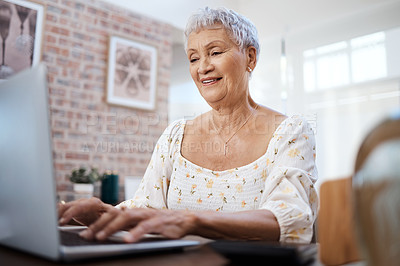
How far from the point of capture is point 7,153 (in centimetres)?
56

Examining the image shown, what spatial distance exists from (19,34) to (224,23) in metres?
2.26

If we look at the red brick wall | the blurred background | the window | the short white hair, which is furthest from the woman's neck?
the window

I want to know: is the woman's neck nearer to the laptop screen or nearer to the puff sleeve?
the puff sleeve

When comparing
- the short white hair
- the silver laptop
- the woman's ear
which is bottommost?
the silver laptop

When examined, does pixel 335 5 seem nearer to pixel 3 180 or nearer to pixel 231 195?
pixel 231 195

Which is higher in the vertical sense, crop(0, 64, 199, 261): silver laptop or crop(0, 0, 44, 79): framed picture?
crop(0, 0, 44, 79): framed picture

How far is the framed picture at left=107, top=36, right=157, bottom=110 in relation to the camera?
354cm

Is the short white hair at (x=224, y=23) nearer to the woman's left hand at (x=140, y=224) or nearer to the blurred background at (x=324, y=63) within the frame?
the woman's left hand at (x=140, y=224)

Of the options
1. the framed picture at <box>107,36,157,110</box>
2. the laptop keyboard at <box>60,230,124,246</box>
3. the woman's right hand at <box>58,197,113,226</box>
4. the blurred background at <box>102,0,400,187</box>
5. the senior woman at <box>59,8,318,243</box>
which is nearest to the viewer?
the laptop keyboard at <box>60,230,124,246</box>

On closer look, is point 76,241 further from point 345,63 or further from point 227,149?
point 345,63

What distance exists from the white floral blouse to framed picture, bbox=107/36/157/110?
211 cm

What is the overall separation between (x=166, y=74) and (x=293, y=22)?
168 cm

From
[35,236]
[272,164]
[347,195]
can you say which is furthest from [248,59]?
[35,236]

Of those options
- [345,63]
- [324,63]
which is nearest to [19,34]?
[324,63]
